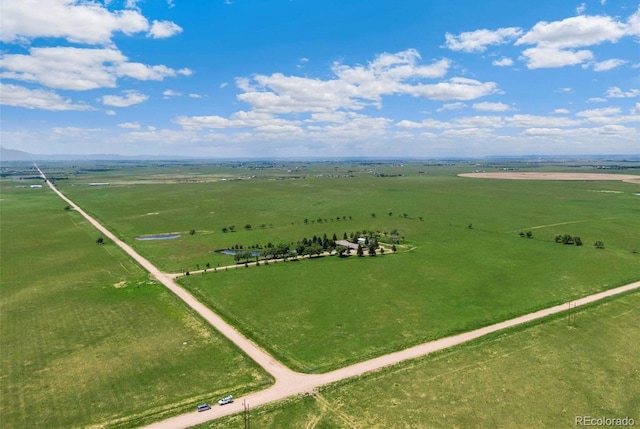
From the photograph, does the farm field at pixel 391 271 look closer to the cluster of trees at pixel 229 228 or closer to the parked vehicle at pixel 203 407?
the cluster of trees at pixel 229 228

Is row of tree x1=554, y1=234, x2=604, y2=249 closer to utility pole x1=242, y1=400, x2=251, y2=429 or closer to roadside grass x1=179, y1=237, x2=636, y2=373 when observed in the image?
roadside grass x1=179, y1=237, x2=636, y2=373

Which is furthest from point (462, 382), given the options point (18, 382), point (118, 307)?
point (118, 307)

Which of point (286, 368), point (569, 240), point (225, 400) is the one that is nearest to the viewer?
point (225, 400)

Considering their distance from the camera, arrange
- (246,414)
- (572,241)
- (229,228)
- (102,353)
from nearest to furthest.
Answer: (246,414), (102,353), (572,241), (229,228)

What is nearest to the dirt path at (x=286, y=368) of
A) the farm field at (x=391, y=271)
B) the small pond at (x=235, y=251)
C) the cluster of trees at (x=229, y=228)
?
the farm field at (x=391, y=271)

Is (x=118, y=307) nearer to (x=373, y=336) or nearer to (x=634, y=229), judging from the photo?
(x=373, y=336)

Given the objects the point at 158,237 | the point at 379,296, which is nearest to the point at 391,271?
the point at 379,296

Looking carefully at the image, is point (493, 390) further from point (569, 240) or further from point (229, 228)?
point (229, 228)
